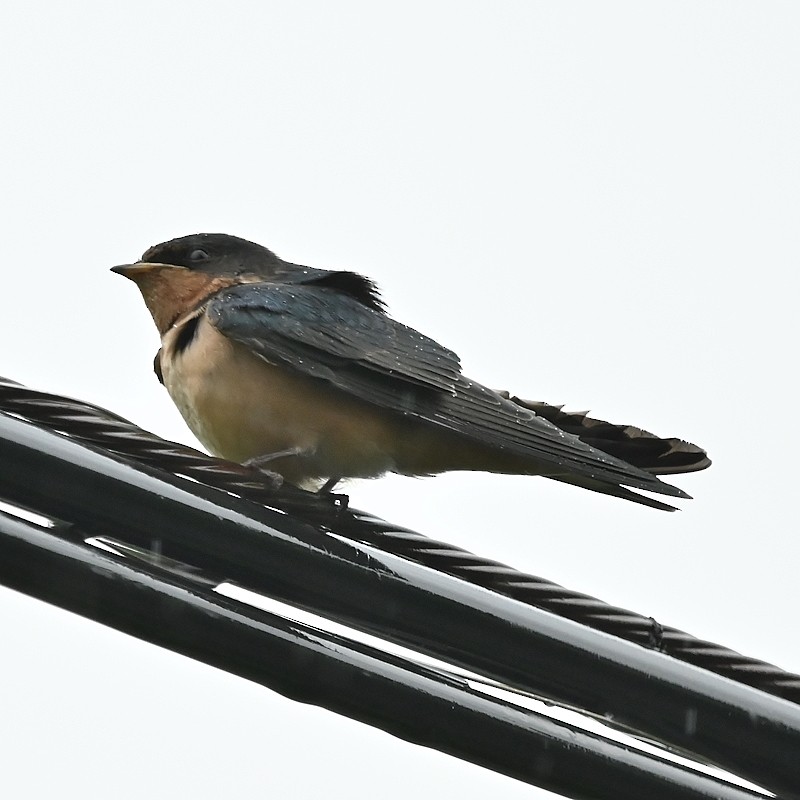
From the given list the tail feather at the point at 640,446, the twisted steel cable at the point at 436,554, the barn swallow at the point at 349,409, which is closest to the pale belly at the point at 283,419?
the barn swallow at the point at 349,409

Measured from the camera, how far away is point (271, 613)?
3098 millimetres

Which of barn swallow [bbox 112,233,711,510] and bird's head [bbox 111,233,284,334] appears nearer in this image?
barn swallow [bbox 112,233,711,510]

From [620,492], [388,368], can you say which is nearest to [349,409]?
[388,368]

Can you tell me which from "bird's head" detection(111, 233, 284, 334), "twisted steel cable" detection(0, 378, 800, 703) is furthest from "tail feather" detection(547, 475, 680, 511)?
"bird's head" detection(111, 233, 284, 334)

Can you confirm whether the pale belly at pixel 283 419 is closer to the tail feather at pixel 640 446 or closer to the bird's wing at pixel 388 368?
the bird's wing at pixel 388 368

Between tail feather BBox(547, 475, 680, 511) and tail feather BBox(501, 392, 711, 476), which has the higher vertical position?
tail feather BBox(501, 392, 711, 476)

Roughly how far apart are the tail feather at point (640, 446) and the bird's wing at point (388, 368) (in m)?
0.21

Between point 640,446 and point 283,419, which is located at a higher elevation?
point 640,446

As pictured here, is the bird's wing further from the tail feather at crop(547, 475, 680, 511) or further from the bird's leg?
the bird's leg

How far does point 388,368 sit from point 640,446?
3.14ft

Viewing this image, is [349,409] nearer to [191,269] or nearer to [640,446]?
[640,446]

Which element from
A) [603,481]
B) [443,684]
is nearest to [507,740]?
[443,684]

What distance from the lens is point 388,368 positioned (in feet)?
17.2

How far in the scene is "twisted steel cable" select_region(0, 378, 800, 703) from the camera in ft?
9.95
